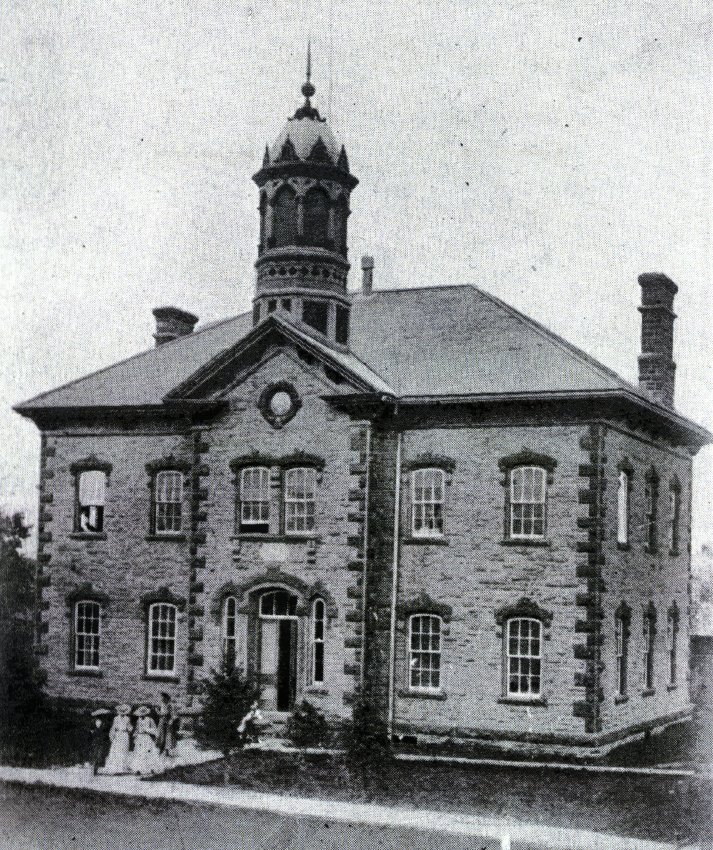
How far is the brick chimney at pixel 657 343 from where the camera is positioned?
29.7 metres

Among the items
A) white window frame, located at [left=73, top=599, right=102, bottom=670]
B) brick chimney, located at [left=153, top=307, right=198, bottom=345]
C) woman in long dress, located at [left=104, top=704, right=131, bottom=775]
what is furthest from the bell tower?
woman in long dress, located at [left=104, top=704, right=131, bottom=775]

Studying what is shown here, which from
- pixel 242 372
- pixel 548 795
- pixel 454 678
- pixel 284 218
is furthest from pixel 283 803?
pixel 284 218

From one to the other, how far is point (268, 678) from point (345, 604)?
2.85 meters

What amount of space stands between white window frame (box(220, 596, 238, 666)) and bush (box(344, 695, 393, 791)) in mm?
4281

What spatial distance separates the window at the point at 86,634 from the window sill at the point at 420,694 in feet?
27.9

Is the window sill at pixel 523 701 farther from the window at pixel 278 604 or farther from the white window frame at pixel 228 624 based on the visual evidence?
the white window frame at pixel 228 624

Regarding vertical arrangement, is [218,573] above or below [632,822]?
above

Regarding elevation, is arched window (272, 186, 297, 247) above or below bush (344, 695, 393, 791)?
above

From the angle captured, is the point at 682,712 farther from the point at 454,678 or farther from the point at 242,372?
the point at 242,372

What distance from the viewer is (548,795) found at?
818 inches

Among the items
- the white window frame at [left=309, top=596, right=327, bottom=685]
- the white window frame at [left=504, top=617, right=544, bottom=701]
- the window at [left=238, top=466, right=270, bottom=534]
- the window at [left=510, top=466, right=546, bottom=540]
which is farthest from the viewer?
the window at [left=238, top=466, right=270, bottom=534]

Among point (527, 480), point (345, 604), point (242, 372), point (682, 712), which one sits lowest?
point (682, 712)

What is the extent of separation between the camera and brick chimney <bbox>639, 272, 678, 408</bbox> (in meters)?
29.7

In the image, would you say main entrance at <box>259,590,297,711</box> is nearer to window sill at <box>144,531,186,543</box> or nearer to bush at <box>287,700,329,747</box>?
bush at <box>287,700,329,747</box>
